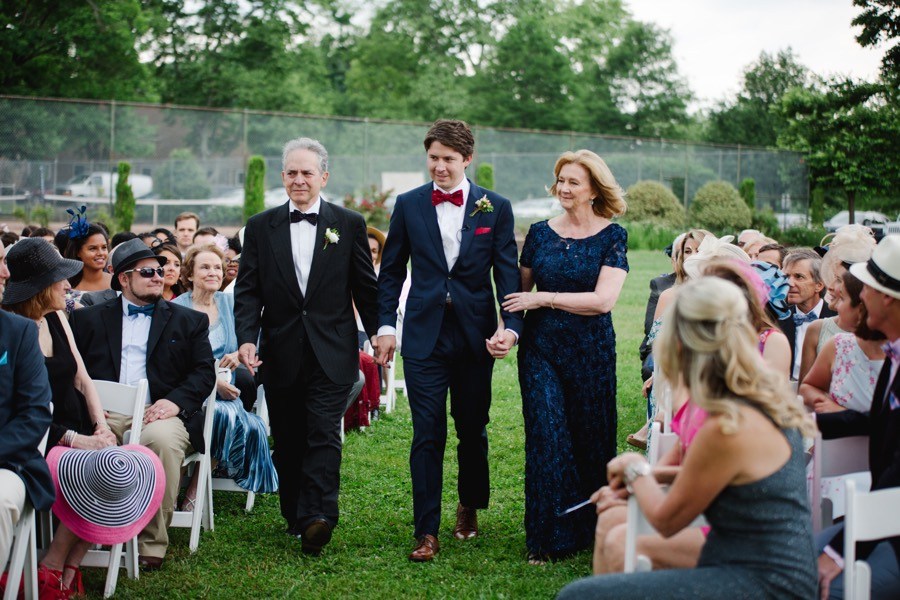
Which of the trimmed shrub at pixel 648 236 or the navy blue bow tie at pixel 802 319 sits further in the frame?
the trimmed shrub at pixel 648 236

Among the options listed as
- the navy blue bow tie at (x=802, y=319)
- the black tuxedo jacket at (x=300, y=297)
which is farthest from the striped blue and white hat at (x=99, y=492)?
the navy blue bow tie at (x=802, y=319)

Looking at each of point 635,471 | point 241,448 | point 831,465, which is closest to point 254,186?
point 241,448

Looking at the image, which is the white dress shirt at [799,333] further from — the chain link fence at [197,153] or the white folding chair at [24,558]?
the chain link fence at [197,153]

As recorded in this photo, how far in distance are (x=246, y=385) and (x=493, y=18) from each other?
161 feet

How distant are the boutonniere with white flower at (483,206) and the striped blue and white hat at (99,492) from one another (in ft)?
7.17

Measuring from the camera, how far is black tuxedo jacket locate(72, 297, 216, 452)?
5.62 metres

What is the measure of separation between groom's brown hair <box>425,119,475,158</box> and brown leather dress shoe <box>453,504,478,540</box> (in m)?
2.03

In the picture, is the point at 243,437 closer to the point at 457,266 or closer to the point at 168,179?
the point at 457,266

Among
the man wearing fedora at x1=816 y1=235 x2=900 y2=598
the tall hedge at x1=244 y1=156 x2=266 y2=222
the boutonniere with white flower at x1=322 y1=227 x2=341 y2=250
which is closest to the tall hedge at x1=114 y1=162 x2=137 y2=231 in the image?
the tall hedge at x1=244 y1=156 x2=266 y2=222

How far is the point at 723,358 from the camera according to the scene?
3084 millimetres

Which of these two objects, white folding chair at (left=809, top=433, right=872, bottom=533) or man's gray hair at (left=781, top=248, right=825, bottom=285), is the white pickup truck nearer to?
man's gray hair at (left=781, top=248, right=825, bottom=285)

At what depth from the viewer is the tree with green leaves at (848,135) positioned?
20.3m

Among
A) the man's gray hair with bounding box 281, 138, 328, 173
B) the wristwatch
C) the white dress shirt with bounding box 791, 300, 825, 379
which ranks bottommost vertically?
the wristwatch

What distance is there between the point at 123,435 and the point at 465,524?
1.97 meters
